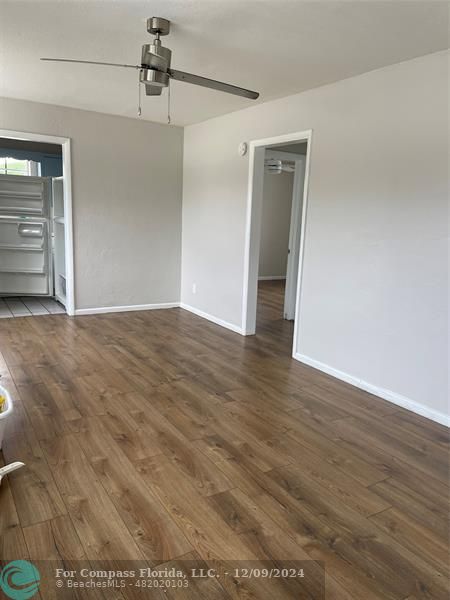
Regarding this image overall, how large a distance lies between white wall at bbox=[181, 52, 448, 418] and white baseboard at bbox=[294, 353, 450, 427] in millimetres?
17

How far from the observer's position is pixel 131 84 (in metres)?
3.87

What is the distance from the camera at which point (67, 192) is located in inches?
202

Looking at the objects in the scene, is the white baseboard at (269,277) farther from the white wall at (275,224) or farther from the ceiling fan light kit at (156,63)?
the ceiling fan light kit at (156,63)

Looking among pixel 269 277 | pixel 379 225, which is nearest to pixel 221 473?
pixel 379 225

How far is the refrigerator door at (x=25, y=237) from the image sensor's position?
6145 millimetres

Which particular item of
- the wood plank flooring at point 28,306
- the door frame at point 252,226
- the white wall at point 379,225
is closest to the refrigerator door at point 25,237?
the wood plank flooring at point 28,306

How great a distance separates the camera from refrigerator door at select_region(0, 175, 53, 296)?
614 centimetres

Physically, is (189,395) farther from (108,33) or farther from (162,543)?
(108,33)

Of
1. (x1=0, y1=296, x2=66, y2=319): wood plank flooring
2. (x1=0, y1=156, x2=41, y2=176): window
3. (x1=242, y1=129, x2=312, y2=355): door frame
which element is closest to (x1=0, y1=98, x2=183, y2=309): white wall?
(x1=0, y1=296, x2=66, y2=319): wood plank flooring

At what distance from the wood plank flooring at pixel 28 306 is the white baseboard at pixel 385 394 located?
11.7 ft

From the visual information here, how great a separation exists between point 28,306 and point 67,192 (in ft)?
6.13

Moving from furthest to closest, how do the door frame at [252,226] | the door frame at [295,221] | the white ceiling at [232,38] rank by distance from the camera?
the door frame at [295,221] → the door frame at [252,226] → the white ceiling at [232,38]

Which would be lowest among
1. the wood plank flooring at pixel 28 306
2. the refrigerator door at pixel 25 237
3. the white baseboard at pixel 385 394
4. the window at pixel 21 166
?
the white baseboard at pixel 385 394

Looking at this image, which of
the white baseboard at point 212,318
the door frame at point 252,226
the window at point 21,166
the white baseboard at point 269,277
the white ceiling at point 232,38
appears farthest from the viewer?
the white baseboard at point 269,277
